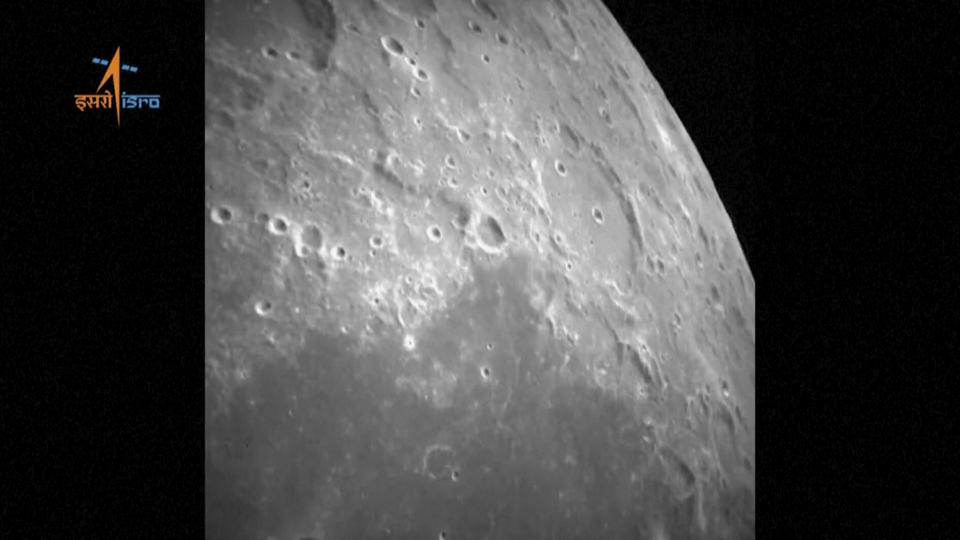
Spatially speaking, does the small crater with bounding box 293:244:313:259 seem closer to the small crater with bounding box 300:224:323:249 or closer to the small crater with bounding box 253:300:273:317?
the small crater with bounding box 300:224:323:249

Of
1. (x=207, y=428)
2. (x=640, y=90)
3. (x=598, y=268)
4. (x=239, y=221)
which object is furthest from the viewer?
(x=640, y=90)

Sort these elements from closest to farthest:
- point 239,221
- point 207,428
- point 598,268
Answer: point 207,428 < point 239,221 < point 598,268

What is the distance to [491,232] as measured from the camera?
2191 millimetres

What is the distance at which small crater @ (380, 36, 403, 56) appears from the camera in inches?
88.9

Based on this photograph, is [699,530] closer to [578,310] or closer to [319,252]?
[578,310]

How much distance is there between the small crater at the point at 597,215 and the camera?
101 inches

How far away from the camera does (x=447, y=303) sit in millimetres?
2006

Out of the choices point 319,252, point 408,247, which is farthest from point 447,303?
point 319,252

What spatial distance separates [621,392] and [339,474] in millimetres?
1115

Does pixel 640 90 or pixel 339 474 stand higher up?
pixel 640 90

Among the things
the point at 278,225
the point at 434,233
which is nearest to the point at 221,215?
the point at 278,225

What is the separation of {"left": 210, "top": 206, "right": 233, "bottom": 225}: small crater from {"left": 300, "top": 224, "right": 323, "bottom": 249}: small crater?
21cm

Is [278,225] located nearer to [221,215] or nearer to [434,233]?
[221,215]
